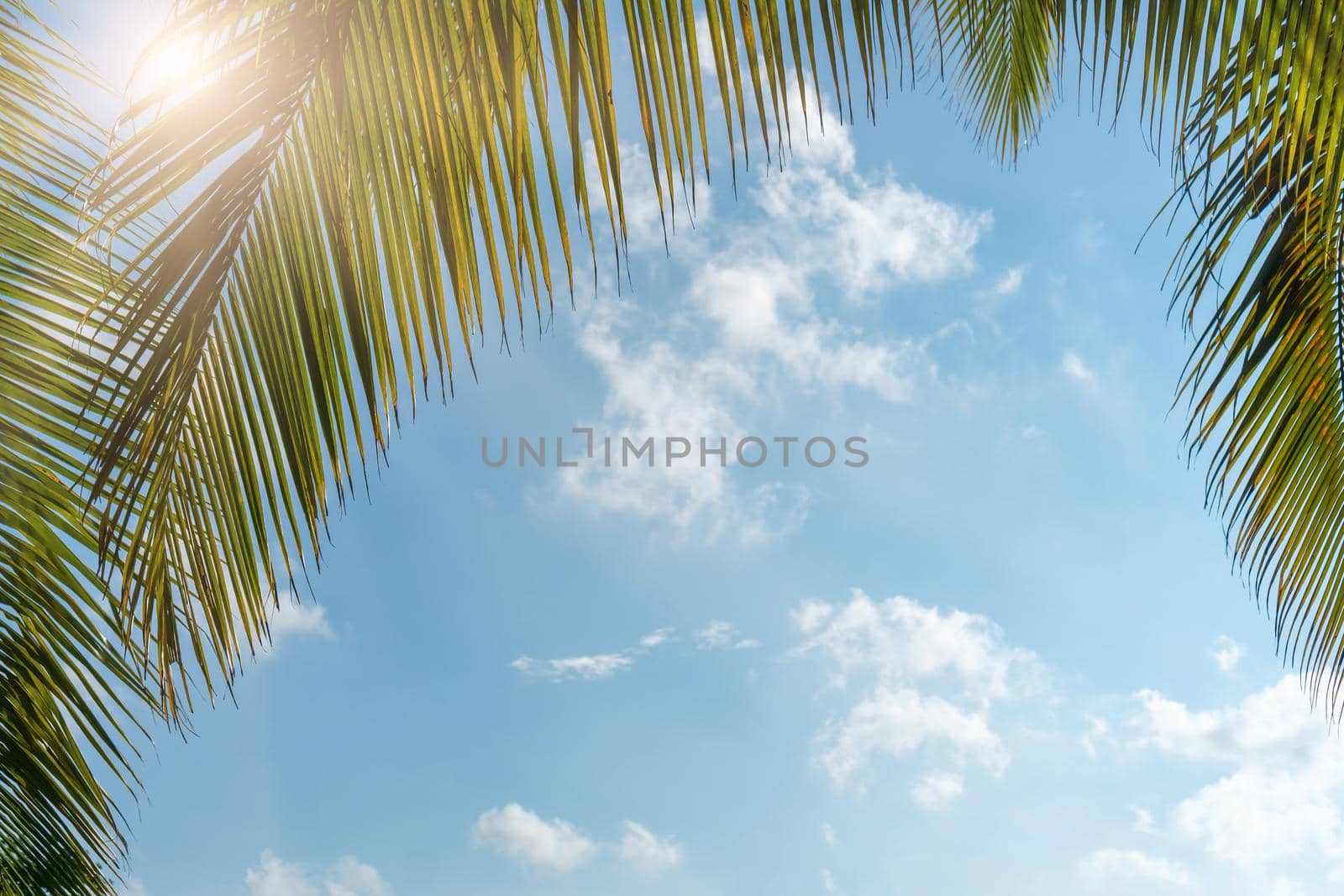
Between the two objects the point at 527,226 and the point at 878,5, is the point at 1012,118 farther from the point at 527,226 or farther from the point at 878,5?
the point at 527,226

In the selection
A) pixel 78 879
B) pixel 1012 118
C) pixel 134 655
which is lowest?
pixel 78 879

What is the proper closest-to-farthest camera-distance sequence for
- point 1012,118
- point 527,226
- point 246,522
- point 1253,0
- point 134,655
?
point 527,226, point 1253,0, point 246,522, point 134,655, point 1012,118

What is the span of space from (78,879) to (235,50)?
2.95 meters

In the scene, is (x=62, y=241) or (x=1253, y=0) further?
(x=62, y=241)

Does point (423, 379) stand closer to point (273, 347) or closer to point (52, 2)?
point (273, 347)

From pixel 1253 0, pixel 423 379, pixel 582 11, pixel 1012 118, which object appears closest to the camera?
pixel 582 11

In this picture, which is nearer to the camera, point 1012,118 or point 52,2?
point 52,2

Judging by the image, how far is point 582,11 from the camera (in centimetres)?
162

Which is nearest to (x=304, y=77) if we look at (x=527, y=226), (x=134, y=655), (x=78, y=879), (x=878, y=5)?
(x=527, y=226)

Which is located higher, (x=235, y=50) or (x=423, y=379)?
(x=235, y=50)

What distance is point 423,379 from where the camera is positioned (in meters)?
1.89

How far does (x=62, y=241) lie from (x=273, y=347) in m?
1.56

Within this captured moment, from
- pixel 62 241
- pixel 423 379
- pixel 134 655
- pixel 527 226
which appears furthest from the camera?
pixel 62 241

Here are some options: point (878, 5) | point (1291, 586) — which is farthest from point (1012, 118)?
point (878, 5)
